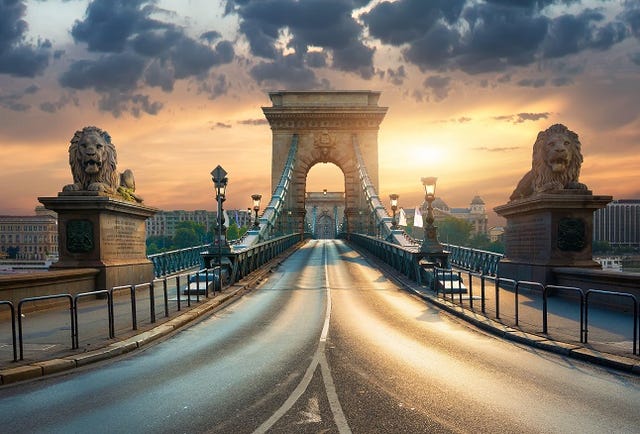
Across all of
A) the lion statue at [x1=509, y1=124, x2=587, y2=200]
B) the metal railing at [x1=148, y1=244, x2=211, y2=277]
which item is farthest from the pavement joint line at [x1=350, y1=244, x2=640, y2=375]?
the metal railing at [x1=148, y1=244, x2=211, y2=277]

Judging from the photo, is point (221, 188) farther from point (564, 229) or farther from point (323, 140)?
point (323, 140)

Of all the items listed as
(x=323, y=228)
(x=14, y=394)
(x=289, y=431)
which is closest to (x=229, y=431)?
(x=289, y=431)

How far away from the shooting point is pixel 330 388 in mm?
7039

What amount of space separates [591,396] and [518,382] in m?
0.92

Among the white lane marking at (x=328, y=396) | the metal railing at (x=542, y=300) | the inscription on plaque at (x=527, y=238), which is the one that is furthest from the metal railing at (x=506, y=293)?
the white lane marking at (x=328, y=396)

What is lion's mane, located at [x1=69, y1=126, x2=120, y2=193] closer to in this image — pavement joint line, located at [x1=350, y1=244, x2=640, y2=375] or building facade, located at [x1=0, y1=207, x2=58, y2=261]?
pavement joint line, located at [x1=350, y1=244, x2=640, y2=375]

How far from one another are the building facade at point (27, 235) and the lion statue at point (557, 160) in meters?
161

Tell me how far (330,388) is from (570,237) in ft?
38.8

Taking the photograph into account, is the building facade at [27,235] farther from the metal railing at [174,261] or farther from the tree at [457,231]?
the metal railing at [174,261]

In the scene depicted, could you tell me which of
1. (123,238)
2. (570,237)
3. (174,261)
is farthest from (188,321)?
(174,261)

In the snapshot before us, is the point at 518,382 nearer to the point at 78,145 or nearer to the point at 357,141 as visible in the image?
the point at 78,145

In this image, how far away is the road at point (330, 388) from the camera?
5.82m

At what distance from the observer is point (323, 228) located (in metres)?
157

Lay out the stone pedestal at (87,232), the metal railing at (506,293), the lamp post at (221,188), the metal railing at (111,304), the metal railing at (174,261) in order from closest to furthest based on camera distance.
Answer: the metal railing at (111,304) < the metal railing at (506,293) < the stone pedestal at (87,232) < the lamp post at (221,188) < the metal railing at (174,261)
